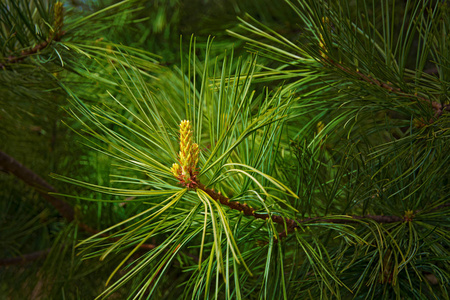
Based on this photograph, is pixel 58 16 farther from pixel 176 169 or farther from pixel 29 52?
pixel 176 169

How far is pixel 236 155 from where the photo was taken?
0.42 meters

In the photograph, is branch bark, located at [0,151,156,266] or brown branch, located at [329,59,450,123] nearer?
brown branch, located at [329,59,450,123]

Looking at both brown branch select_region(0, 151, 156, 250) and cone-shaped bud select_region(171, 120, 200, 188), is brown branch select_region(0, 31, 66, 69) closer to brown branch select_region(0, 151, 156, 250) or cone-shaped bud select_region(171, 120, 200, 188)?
brown branch select_region(0, 151, 156, 250)

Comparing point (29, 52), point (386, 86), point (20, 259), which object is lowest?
point (20, 259)

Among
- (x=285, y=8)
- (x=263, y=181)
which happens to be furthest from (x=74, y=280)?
(x=285, y=8)

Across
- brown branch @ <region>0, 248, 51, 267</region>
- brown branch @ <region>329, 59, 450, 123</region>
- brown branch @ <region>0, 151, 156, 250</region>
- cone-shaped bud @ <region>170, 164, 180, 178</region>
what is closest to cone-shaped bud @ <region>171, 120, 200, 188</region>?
cone-shaped bud @ <region>170, 164, 180, 178</region>

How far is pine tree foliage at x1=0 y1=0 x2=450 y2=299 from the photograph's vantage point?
1.07 ft

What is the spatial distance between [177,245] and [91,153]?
40cm

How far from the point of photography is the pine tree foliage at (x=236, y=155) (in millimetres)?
327

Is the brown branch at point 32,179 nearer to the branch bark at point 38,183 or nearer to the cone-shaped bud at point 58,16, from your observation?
the branch bark at point 38,183

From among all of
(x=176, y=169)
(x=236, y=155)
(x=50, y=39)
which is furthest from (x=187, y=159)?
(x=50, y=39)

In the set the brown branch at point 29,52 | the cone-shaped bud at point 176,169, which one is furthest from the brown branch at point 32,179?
the cone-shaped bud at point 176,169

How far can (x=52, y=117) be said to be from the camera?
2.06 ft

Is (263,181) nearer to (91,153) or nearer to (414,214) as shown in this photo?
(414,214)
